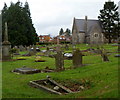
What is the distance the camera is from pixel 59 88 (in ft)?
26.7

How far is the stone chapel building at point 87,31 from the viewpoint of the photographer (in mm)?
60312

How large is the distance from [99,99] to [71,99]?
1.14 m

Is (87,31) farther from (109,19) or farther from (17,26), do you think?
(17,26)

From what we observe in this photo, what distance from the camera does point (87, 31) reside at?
63.3 meters

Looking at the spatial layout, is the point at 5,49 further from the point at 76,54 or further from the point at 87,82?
the point at 87,82

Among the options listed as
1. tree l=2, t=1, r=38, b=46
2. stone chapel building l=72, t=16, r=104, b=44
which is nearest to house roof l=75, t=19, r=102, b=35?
stone chapel building l=72, t=16, r=104, b=44

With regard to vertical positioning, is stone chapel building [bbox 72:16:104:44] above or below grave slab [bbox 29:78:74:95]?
above

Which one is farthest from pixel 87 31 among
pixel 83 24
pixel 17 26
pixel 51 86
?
pixel 51 86

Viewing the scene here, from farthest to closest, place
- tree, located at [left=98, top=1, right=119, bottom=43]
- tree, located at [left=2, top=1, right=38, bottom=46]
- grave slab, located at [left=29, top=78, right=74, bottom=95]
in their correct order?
tree, located at [left=98, top=1, right=119, bottom=43] → tree, located at [left=2, top=1, right=38, bottom=46] → grave slab, located at [left=29, top=78, right=74, bottom=95]

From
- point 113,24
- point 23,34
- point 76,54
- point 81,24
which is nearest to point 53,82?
point 76,54

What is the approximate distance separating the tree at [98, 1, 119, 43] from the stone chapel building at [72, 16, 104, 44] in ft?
7.82

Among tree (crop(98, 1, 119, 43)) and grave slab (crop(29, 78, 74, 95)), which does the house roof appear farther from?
grave slab (crop(29, 78, 74, 95))

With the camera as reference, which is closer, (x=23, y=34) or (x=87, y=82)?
(x=87, y=82)

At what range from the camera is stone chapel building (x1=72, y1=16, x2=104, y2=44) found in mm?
60312
